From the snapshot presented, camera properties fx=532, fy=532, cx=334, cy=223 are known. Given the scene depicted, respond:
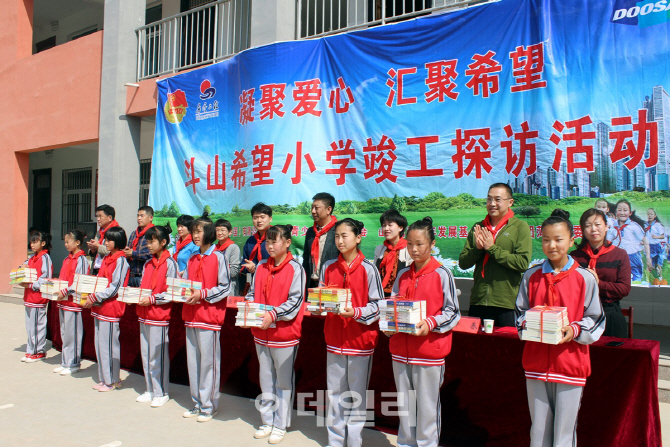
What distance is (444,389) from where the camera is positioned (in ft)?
10.9

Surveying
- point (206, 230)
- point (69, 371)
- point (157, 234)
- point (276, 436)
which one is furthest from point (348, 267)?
point (69, 371)

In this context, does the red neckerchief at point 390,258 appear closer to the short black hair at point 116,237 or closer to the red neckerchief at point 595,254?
the red neckerchief at point 595,254

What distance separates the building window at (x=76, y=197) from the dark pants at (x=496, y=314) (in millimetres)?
11032

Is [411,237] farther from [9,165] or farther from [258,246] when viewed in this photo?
[9,165]

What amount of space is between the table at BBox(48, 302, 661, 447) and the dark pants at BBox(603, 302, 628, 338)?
0.54 meters

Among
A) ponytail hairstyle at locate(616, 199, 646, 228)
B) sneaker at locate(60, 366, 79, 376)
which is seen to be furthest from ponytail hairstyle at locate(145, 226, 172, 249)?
ponytail hairstyle at locate(616, 199, 646, 228)

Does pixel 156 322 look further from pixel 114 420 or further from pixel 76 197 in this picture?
pixel 76 197

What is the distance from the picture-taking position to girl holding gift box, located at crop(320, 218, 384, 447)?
322 centimetres

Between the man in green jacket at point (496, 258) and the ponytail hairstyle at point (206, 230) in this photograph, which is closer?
the man in green jacket at point (496, 258)

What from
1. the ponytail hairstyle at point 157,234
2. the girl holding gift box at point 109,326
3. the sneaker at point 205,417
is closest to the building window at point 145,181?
the girl holding gift box at point 109,326

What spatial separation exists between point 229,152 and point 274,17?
1.88 meters

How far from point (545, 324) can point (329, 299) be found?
1.20 meters

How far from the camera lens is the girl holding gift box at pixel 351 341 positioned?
3225 millimetres

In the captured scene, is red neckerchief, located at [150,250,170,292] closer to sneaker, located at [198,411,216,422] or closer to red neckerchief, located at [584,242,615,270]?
sneaker, located at [198,411,216,422]
